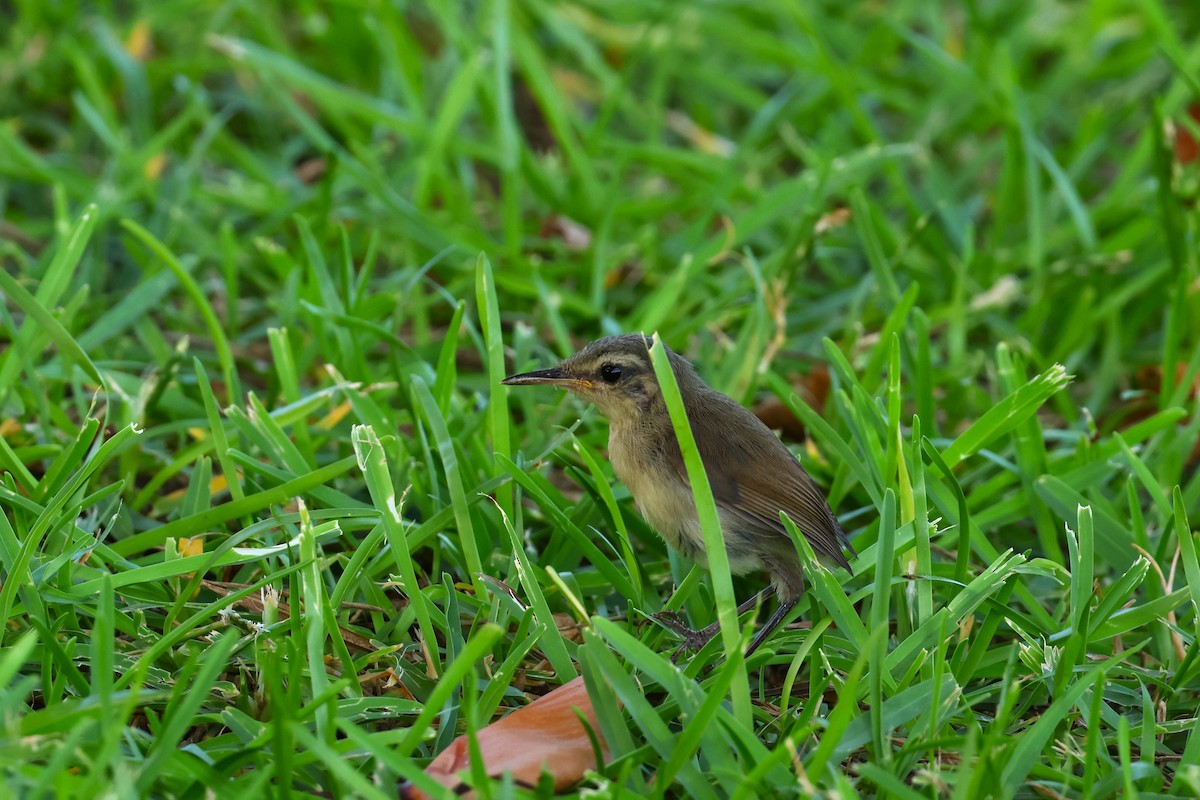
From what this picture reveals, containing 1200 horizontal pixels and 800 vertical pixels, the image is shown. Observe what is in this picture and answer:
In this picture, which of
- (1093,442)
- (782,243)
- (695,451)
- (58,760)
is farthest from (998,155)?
(58,760)

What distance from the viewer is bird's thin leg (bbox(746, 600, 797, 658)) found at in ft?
10.0

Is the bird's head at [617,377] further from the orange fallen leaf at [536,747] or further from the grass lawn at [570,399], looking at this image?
the orange fallen leaf at [536,747]

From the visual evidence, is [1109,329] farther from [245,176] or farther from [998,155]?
[245,176]

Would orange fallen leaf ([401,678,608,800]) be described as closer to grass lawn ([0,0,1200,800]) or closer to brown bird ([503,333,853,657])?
grass lawn ([0,0,1200,800])

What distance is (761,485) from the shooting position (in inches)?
123

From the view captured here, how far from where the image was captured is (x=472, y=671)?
8.07ft

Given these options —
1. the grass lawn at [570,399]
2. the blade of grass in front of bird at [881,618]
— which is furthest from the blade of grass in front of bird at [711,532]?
the blade of grass in front of bird at [881,618]

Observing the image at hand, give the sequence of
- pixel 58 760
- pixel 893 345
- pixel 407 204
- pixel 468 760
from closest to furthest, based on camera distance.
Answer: pixel 58 760, pixel 468 760, pixel 893 345, pixel 407 204

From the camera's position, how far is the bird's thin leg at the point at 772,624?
306 cm

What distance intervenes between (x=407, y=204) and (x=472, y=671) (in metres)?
2.64

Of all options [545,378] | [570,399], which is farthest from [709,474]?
[570,399]

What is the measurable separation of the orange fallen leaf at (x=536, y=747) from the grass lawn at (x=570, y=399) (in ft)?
0.21

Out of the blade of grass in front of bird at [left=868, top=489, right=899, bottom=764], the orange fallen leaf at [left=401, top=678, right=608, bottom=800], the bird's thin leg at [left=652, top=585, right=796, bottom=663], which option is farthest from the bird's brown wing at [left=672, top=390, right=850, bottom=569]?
the orange fallen leaf at [left=401, top=678, right=608, bottom=800]

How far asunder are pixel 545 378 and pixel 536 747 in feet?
3.85
